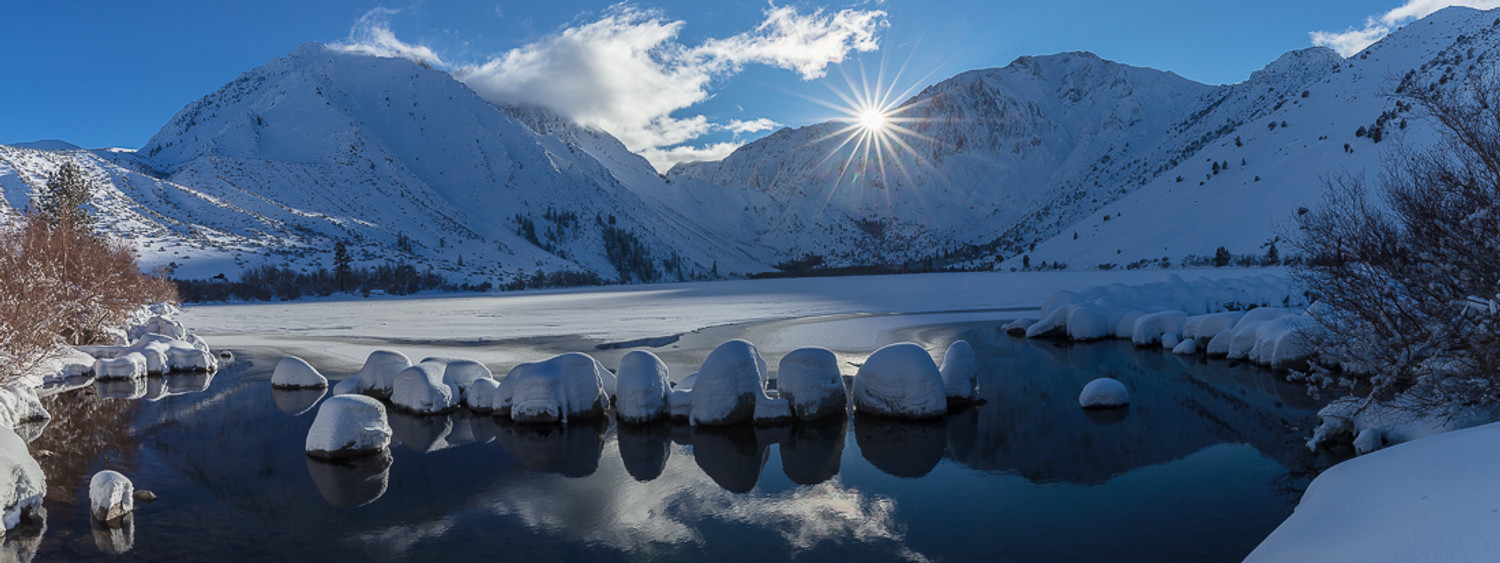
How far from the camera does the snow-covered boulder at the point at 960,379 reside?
16.6 metres

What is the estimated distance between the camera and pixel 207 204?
375ft

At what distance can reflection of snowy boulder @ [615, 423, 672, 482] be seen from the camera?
1220 cm

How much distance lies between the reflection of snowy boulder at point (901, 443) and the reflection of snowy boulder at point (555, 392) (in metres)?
5.84

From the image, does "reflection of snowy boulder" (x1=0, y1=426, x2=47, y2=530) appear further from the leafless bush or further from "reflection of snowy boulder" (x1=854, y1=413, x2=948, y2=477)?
the leafless bush

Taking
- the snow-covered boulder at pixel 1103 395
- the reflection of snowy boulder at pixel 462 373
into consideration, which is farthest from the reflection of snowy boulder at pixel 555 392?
the snow-covered boulder at pixel 1103 395

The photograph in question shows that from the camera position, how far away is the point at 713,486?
11328mm

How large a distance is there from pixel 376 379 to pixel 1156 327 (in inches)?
1023

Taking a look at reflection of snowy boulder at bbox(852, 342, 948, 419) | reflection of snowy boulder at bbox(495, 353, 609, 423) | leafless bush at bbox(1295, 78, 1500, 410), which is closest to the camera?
leafless bush at bbox(1295, 78, 1500, 410)

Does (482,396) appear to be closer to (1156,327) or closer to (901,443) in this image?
(901,443)

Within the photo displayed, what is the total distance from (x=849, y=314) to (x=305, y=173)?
471 feet

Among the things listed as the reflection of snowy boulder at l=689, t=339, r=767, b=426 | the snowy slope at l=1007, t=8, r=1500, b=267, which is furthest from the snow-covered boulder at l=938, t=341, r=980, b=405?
the snowy slope at l=1007, t=8, r=1500, b=267

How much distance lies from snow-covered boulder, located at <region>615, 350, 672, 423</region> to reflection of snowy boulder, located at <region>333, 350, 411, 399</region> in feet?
22.2

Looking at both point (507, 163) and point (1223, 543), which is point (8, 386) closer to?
point (1223, 543)

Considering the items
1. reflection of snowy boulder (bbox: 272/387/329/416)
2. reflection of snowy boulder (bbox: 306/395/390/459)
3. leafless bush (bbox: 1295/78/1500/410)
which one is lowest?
reflection of snowy boulder (bbox: 272/387/329/416)
